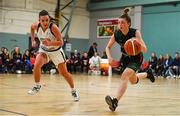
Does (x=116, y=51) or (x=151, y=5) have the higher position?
(x=151, y=5)

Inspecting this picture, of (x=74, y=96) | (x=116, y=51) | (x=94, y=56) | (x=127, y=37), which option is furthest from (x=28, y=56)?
(x=127, y=37)

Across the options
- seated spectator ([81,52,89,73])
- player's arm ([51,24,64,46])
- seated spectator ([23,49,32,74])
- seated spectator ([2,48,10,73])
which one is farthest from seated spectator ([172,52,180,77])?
player's arm ([51,24,64,46])

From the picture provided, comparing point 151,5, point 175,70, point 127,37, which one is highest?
point 151,5

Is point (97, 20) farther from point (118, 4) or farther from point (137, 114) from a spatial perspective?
point (137, 114)

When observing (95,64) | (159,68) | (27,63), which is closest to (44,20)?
(27,63)

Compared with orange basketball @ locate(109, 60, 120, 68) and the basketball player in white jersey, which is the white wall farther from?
orange basketball @ locate(109, 60, 120, 68)

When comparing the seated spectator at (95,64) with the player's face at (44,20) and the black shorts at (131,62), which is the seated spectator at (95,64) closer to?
the player's face at (44,20)

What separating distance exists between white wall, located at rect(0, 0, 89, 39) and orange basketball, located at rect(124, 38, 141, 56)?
61.5 ft

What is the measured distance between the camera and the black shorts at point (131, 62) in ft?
20.1

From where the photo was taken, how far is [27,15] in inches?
984

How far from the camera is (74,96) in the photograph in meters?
7.34

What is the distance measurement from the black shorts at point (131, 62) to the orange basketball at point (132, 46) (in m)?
0.17

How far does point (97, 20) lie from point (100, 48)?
6.76 feet

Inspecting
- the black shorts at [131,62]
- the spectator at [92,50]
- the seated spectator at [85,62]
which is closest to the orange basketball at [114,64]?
the black shorts at [131,62]
